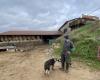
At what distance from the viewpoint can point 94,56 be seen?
1188cm

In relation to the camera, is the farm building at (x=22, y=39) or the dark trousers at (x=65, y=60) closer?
the dark trousers at (x=65, y=60)

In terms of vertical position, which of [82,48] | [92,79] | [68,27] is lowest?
[92,79]

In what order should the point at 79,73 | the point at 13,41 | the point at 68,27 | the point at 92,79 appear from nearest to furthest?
1. the point at 92,79
2. the point at 79,73
3. the point at 13,41
4. the point at 68,27

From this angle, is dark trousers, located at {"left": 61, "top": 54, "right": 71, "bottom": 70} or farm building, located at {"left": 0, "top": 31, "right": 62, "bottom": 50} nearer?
dark trousers, located at {"left": 61, "top": 54, "right": 71, "bottom": 70}

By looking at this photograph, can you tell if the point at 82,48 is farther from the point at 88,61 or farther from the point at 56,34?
the point at 56,34

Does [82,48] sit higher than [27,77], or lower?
higher

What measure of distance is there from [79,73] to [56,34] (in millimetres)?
26093

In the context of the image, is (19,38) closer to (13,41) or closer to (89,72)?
(13,41)

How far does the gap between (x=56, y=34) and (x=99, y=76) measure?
2662 cm

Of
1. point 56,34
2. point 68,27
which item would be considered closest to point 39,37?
point 56,34

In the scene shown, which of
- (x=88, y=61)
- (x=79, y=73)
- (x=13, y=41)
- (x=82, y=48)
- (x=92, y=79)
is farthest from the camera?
(x=13, y=41)

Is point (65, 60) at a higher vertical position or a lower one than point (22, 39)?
lower

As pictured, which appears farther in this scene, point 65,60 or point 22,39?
point 22,39

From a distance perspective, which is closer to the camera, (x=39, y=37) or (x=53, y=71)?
(x=53, y=71)
